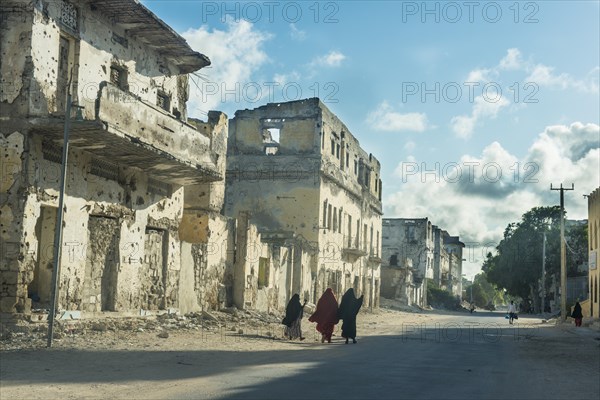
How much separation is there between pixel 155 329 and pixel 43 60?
705cm

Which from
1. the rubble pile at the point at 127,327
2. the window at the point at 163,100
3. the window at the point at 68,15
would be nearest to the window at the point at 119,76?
the window at the point at 68,15

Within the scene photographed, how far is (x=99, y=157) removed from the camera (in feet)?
58.6

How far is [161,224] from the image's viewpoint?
826 inches

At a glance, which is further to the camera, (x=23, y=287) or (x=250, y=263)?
(x=250, y=263)

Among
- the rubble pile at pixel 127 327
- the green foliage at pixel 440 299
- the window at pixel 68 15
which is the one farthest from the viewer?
the green foliage at pixel 440 299

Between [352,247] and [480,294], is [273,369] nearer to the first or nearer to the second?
[352,247]

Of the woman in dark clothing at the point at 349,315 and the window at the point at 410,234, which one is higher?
the window at the point at 410,234

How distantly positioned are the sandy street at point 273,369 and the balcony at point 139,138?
4.23 meters

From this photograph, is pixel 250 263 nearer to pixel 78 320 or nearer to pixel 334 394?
pixel 78 320

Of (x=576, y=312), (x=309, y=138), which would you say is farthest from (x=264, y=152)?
(x=576, y=312)

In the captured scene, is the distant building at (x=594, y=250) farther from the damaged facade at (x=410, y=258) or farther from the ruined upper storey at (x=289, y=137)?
the damaged facade at (x=410, y=258)

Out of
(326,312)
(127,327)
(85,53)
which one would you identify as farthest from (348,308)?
(85,53)

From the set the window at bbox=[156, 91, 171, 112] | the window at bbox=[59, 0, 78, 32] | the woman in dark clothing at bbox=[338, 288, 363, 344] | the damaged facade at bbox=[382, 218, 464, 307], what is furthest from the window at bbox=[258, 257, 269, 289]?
the damaged facade at bbox=[382, 218, 464, 307]

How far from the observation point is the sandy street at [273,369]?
9.09 metres
